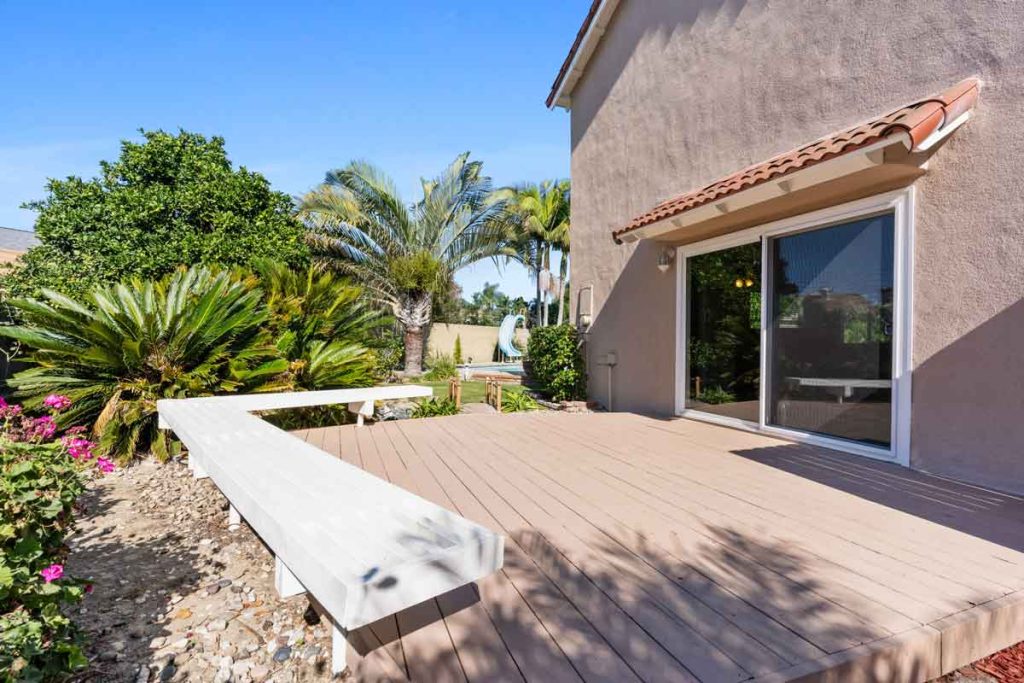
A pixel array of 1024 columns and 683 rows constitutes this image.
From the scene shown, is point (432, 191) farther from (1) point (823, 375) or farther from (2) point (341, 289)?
(1) point (823, 375)

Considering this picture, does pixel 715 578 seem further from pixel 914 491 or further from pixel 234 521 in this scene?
pixel 234 521

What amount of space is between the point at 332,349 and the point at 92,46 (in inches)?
→ 320

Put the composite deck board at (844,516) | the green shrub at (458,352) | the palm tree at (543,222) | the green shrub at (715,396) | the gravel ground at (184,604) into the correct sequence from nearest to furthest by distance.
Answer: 1. the gravel ground at (184,604)
2. the composite deck board at (844,516)
3. the green shrub at (715,396)
4. the palm tree at (543,222)
5. the green shrub at (458,352)

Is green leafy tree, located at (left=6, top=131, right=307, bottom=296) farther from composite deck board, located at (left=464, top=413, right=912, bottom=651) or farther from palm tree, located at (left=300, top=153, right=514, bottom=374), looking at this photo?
composite deck board, located at (left=464, top=413, right=912, bottom=651)

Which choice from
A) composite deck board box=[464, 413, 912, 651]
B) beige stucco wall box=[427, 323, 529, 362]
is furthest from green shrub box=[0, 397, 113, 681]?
beige stucco wall box=[427, 323, 529, 362]

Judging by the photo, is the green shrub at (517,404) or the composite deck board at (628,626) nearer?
the composite deck board at (628,626)

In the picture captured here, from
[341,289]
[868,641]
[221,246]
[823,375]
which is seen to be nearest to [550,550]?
[868,641]

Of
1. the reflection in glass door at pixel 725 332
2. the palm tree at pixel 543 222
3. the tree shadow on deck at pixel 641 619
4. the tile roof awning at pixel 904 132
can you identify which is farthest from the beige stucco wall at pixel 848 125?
the palm tree at pixel 543 222

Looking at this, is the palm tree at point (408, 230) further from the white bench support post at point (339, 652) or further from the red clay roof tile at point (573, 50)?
the white bench support post at point (339, 652)

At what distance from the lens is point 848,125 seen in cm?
497

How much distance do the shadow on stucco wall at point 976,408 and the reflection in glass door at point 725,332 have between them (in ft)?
5.62

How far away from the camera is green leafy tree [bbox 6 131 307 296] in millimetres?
9555

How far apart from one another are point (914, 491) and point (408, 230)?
14.1 meters

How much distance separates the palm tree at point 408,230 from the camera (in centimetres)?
1513
